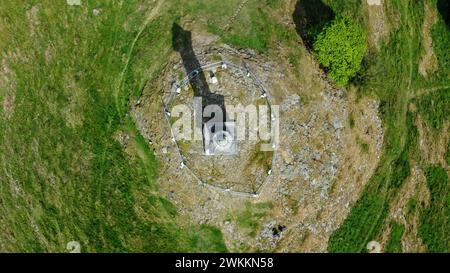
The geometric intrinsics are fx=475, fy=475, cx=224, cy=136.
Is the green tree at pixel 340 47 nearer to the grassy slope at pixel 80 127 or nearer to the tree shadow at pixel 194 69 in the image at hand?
the tree shadow at pixel 194 69

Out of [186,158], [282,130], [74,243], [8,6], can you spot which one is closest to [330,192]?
[282,130]

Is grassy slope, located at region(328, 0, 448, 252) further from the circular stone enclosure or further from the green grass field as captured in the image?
the circular stone enclosure

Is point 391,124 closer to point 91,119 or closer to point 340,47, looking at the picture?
point 340,47

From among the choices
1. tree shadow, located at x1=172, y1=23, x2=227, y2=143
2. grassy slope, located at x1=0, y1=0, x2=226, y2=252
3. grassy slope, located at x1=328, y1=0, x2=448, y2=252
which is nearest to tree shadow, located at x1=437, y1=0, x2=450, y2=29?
grassy slope, located at x1=328, y1=0, x2=448, y2=252

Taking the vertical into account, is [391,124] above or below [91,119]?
below

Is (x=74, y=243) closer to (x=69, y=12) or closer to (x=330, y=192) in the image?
(x=69, y=12)

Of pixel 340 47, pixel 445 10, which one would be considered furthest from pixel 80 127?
pixel 445 10
